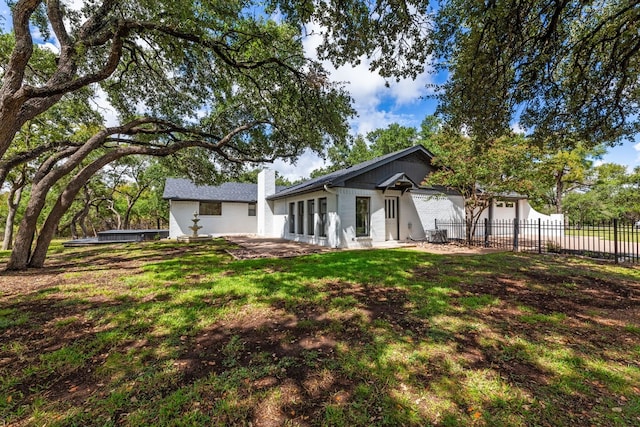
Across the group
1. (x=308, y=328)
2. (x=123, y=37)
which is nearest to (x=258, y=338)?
(x=308, y=328)

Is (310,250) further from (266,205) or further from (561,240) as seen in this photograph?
(561,240)

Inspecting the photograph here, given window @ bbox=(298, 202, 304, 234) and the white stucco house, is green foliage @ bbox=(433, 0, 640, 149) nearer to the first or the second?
the white stucco house

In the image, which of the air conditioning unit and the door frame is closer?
the air conditioning unit

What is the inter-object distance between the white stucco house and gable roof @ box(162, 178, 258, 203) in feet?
0.38

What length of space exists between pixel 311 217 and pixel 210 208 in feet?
31.5

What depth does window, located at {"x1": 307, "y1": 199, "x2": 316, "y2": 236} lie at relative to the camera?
528 inches

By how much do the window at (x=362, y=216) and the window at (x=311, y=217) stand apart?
7.65 feet

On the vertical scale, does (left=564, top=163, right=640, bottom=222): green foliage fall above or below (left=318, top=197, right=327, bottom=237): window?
above

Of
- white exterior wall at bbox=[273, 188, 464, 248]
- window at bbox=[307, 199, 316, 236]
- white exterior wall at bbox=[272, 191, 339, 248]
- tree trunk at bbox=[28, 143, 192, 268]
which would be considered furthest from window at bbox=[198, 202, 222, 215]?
tree trunk at bbox=[28, 143, 192, 268]

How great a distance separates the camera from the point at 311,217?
13.8 meters

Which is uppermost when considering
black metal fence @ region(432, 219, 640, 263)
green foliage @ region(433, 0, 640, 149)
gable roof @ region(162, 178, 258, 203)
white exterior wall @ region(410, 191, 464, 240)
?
green foliage @ region(433, 0, 640, 149)

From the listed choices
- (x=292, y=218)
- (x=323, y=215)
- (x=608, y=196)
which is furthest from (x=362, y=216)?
(x=608, y=196)

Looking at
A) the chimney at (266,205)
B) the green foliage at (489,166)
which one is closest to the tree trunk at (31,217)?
the chimney at (266,205)

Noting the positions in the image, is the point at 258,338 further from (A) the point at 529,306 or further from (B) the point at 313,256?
(B) the point at 313,256
